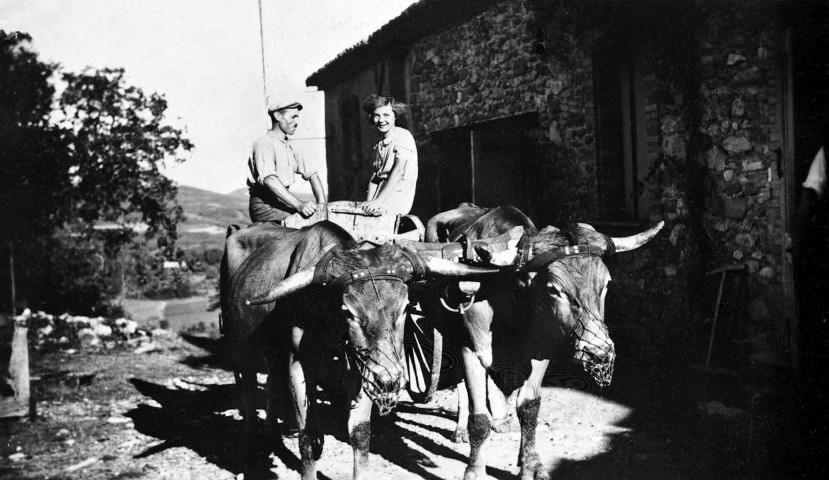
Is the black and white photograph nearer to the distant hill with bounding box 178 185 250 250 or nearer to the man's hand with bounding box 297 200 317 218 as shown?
the man's hand with bounding box 297 200 317 218

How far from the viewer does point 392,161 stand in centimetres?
588

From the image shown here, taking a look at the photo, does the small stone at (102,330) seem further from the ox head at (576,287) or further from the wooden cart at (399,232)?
the ox head at (576,287)

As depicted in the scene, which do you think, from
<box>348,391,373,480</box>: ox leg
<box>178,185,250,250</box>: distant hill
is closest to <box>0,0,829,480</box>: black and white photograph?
<box>348,391,373,480</box>: ox leg

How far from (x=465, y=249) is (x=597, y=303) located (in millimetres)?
890

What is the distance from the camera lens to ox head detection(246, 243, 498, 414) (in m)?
3.53

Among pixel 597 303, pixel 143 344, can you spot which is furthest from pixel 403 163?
pixel 143 344

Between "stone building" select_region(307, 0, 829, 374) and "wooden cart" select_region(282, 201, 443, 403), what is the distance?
3219 millimetres

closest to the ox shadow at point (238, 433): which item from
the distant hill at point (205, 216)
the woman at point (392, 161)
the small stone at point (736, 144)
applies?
the woman at point (392, 161)

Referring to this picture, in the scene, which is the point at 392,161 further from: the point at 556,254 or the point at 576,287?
the point at 576,287

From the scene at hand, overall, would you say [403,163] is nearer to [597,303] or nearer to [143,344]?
[597,303]

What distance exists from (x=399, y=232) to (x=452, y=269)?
1409mm

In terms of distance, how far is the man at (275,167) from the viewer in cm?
571

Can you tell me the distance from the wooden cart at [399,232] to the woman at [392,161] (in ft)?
1.24

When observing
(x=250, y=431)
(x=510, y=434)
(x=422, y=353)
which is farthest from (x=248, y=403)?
(x=510, y=434)
